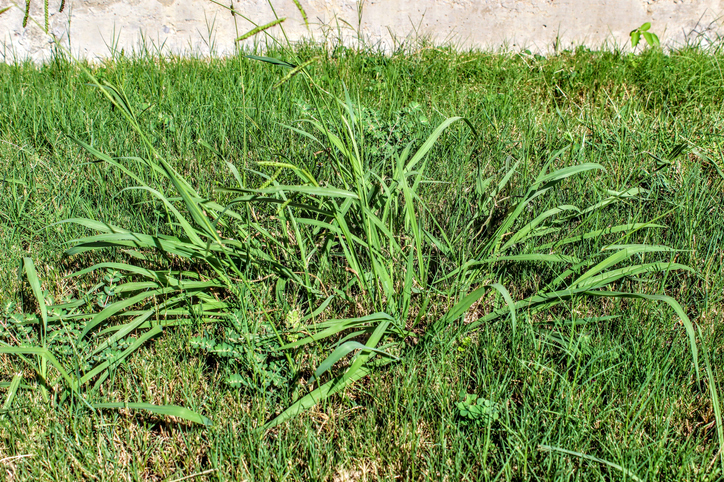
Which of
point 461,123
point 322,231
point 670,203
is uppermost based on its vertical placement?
point 461,123

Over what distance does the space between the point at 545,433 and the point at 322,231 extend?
3.35 feet

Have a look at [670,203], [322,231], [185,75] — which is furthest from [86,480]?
[185,75]

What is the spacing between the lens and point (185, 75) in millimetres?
3256

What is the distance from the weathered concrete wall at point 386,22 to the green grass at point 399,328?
54.4 inches

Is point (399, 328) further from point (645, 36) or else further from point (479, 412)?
point (645, 36)

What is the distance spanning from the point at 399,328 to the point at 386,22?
321 cm

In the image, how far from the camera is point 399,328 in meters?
1.50

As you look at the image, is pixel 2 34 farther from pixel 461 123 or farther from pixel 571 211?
pixel 571 211

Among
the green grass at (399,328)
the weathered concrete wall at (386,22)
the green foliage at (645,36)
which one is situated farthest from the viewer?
the weathered concrete wall at (386,22)

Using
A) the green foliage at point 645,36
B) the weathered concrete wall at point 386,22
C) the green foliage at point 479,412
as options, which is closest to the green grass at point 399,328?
the green foliage at point 479,412

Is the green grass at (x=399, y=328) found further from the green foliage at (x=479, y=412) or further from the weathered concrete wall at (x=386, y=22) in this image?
the weathered concrete wall at (x=386, y=22)

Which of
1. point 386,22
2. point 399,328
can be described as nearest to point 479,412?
point 399,328

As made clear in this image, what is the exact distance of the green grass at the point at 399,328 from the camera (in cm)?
128

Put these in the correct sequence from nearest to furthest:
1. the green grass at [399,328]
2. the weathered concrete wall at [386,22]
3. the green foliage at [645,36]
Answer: the green grass at [399,328] < the green foliage at [645,36] < the weathered concrete wall at [386,22]
